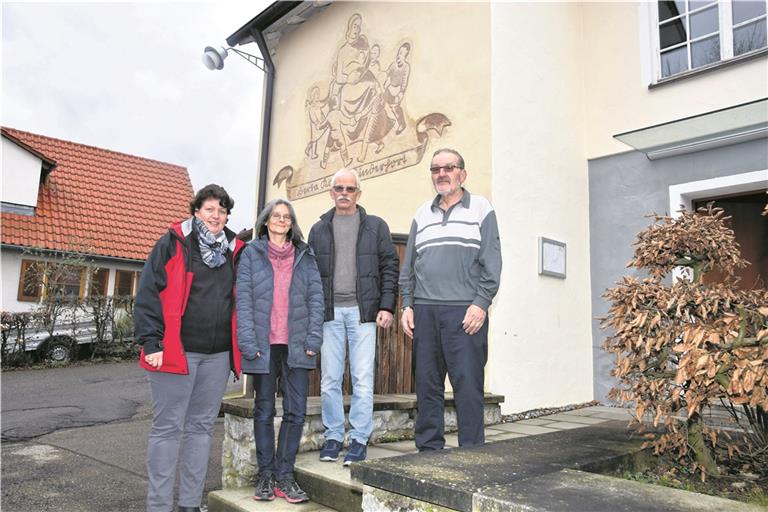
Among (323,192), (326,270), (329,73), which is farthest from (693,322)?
(329,73)

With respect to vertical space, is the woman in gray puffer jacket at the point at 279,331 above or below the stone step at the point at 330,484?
above

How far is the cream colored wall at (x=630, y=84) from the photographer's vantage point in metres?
5.89

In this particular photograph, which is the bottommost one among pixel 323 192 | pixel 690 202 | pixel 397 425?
pixel 397 425

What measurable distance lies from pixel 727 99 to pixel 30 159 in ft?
53.5

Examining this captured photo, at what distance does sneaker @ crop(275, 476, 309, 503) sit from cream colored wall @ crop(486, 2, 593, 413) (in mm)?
2809

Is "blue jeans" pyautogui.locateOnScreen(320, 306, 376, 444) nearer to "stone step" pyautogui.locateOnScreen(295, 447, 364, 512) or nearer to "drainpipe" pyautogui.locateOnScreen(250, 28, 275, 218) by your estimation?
"stone step" pyautogui.locateOnScreen(295, 447, 364, 512)

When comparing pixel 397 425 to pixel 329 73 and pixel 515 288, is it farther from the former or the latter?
pixel 329 73

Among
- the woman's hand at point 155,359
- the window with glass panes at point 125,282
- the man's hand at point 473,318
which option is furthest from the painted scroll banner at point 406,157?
the window with glass panes at point 125,282

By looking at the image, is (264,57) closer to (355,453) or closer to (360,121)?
(360,121)

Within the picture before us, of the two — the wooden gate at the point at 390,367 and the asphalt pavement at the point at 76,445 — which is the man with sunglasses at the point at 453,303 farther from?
the asphalt pavement at the point at 76,445

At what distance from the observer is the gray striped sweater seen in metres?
3.28

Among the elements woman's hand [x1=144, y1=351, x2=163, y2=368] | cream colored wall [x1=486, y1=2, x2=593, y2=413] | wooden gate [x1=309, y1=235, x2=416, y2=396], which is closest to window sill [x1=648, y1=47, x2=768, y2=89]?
cream colored wall [x1=486, y1=2, x2=593, y2=413]

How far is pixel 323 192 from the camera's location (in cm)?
824

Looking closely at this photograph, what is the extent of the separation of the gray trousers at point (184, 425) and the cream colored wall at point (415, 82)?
3.57 metres
